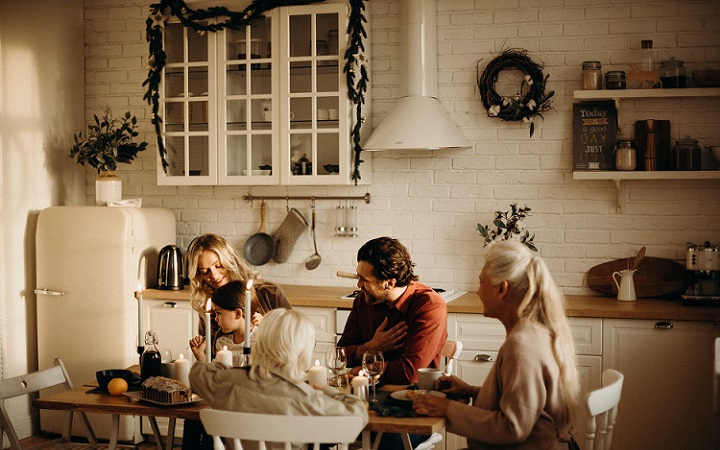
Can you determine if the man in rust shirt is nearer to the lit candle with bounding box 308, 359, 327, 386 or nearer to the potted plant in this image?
the lit candle with bounding box 308, 359, 327, 386

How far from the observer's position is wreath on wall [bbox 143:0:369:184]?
4.62 meters

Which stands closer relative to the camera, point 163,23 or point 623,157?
point 623,157

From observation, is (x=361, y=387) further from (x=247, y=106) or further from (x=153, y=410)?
(x=247, y=106)

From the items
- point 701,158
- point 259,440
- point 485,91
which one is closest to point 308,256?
point 485,91

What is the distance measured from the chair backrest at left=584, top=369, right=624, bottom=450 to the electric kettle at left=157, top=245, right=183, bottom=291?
2.76 m

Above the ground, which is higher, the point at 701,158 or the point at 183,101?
the point at 183,101

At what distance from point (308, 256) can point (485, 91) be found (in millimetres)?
1464

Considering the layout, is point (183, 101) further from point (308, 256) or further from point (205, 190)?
point (308, 256)

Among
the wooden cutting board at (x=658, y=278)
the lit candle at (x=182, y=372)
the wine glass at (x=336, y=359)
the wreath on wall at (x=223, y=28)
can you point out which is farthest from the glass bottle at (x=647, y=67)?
the lit candle at (x=182, y=372)

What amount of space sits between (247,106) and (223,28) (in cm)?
49

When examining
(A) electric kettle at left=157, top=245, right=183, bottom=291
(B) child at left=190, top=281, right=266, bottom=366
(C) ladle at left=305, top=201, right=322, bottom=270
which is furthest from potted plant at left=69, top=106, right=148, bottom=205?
(B) child at left=190, top=281, right=266, bottom=366

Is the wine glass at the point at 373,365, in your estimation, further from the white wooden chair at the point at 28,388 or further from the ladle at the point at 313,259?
the ladle at the point at 313,259

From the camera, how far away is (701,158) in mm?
4379

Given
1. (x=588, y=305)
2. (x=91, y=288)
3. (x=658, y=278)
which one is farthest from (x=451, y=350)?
(x=91, y=288)
